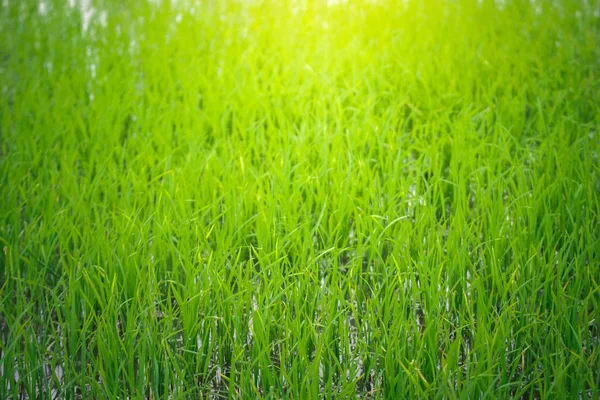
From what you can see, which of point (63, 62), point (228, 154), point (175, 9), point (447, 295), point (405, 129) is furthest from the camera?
point (175, 9)

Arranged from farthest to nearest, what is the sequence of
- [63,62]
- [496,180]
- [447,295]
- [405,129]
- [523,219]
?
[63,62]
[405,129]
[496,180]
[523,219]
[447,295]

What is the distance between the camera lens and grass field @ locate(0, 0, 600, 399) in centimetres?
165

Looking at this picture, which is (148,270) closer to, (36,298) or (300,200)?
(36,298)

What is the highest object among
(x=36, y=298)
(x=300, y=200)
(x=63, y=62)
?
(x=63, y=62)

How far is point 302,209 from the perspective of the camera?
217cm

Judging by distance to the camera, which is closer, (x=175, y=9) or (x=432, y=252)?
(x=432, y=252)

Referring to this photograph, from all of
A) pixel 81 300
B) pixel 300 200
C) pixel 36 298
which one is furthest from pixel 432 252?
pixel 36 298

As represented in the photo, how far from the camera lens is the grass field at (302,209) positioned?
5.40 feet

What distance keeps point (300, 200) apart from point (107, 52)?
5.72 ft

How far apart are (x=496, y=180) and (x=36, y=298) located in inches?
54.6

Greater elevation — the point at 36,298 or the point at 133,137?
the point at 133,137

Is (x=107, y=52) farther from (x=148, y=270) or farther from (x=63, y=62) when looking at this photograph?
(x=148, y=270)

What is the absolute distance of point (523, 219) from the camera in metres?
2.05

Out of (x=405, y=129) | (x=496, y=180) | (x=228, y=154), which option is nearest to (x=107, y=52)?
(x=228, y=154)
